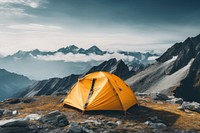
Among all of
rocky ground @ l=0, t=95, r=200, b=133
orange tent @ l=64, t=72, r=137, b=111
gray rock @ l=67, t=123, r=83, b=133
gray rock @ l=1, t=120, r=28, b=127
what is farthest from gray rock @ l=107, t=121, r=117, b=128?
gray rock @ l=1, t=120, r=28, b=127

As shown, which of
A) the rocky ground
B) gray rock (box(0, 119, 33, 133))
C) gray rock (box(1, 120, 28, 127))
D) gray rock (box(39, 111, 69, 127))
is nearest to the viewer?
gray rock (box(0, 119, 33, 133))

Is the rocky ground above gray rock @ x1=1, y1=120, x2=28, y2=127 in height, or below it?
below

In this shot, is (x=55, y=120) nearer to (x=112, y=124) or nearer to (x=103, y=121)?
(x=103, y=121)

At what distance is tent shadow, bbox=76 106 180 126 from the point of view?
2433 cm

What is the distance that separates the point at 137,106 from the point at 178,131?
10527mm

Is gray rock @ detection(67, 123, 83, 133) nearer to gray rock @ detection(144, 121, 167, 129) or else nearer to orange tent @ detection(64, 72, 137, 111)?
gray rock @ detection(144, 121, 167, 129)

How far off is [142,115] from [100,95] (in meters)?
4.64

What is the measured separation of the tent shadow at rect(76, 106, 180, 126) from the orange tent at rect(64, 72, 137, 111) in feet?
1.62

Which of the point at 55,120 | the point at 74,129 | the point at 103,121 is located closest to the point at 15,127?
the point at 55,120

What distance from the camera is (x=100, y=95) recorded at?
90.0 feet

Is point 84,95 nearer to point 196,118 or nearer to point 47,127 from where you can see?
point 47,127

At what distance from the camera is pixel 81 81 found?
103 feet

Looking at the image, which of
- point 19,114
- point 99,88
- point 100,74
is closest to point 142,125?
point 99,88

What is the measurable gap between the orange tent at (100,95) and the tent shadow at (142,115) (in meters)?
0.49
